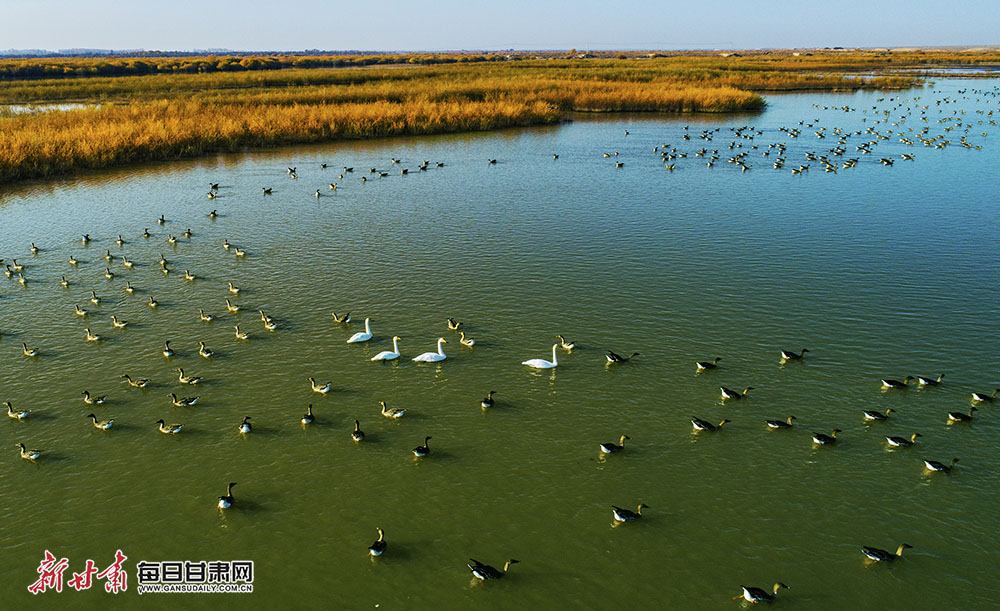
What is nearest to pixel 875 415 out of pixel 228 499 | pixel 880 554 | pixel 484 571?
pixel 880 554

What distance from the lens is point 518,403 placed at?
18.0 meters

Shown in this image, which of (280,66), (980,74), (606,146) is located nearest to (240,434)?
(606,146)

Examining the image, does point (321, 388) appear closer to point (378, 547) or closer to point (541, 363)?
point (378, 547)

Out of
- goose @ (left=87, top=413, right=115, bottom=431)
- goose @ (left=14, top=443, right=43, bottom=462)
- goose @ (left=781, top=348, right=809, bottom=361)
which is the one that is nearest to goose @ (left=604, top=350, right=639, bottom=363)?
goose @ (left=781, top=348, right=809, bottom=361)

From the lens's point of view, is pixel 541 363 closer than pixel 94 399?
No

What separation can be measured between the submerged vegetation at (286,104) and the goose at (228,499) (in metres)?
41.8

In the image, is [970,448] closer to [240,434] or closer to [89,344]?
[240,434]

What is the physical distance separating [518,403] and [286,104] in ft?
Answer: 199

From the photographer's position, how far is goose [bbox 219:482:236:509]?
14.0m

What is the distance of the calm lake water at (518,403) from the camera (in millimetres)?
12703

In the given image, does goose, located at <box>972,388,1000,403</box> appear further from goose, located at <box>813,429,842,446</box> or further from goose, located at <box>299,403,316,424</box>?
Answer: goose, located at <box>299,403,316,424</box>

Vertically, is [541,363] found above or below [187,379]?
above

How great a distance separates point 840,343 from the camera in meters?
21.0

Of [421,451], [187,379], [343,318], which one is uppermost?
[343,318]
